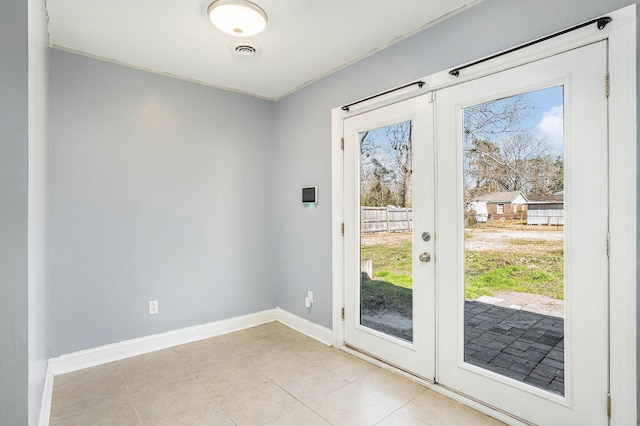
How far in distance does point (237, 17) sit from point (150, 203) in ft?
5.74

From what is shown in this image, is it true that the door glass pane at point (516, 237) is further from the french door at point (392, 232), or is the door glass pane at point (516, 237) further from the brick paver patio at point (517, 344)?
the french door at point (392, 232)

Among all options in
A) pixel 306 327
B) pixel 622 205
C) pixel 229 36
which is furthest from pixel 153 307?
pixel 622 205

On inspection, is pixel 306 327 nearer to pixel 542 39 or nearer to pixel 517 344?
pixel 517 344

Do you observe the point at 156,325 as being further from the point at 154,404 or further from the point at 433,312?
the point at 433,312

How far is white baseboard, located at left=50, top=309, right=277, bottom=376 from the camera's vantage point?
2.53 meters

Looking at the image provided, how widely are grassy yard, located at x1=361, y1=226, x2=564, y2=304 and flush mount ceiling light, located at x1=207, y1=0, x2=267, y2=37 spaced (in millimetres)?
1800

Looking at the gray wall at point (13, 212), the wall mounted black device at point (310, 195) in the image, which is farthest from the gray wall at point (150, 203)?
the gray wall at point (13, 212)

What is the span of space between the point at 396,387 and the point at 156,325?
2123mm

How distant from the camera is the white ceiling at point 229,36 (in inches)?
80.8

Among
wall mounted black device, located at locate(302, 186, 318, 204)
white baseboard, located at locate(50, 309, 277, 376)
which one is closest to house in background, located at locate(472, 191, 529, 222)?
wall mounted black device, located at locate(302, 186, 318, 204)

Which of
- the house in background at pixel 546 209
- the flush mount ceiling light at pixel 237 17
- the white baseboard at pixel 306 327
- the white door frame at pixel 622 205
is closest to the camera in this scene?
the white door frame at pixel 622 205

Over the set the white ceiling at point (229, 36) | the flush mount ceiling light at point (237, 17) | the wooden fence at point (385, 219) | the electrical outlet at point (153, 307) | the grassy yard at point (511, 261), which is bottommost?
the electrical outlet at point (153, 307)

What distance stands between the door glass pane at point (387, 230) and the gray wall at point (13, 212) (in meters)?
2.12

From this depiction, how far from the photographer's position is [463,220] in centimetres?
212
